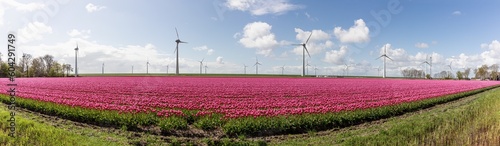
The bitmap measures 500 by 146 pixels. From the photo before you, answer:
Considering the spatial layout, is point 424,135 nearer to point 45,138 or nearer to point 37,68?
point 45,138

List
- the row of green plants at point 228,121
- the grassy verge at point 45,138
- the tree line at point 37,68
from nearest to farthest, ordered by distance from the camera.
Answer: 1. the grassy verge at point 45,138
2. the row of green plants at point 228,121
3. the tree line at point 37,68

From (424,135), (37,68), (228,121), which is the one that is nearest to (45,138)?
(228,121)

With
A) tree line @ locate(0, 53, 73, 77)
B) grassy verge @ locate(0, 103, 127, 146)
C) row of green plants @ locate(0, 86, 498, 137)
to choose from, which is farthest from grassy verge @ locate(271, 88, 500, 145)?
tree line @ locate(0, 53, 73, 77)

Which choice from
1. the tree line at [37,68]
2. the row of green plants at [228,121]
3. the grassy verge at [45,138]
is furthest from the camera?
the tree line at [37,68]

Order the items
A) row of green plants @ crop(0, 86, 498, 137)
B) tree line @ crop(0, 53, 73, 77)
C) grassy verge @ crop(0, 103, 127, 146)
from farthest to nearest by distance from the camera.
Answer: tree line @ crop(0, 53, 73, 77) < row of green plants @ crop(0, 86, 498, 137) < grassy verge @ crop(0, 103, 127, 146)

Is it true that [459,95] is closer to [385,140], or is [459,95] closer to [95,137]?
[385,140]

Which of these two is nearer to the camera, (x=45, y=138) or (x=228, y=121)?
(x=45, y=138)

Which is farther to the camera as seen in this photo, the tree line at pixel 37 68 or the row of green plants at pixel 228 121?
the tree line at pixel 37 68

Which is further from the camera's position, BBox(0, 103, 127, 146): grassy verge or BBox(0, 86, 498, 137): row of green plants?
BBox(0, 86, 498, 137): row of green plants

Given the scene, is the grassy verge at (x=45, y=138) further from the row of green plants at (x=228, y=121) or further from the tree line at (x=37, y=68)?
the tree line at (x=37, y=68)

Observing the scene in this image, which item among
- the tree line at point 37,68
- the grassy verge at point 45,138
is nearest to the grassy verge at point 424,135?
the grassy verge at point 45,138

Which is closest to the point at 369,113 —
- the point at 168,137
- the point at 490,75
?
the point at 168,137

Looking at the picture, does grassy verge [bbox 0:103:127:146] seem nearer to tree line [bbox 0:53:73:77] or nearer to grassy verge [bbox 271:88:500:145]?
grassy verge [bbox 271:88:500:145]

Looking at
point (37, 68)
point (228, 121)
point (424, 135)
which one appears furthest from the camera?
point (37, 68)
